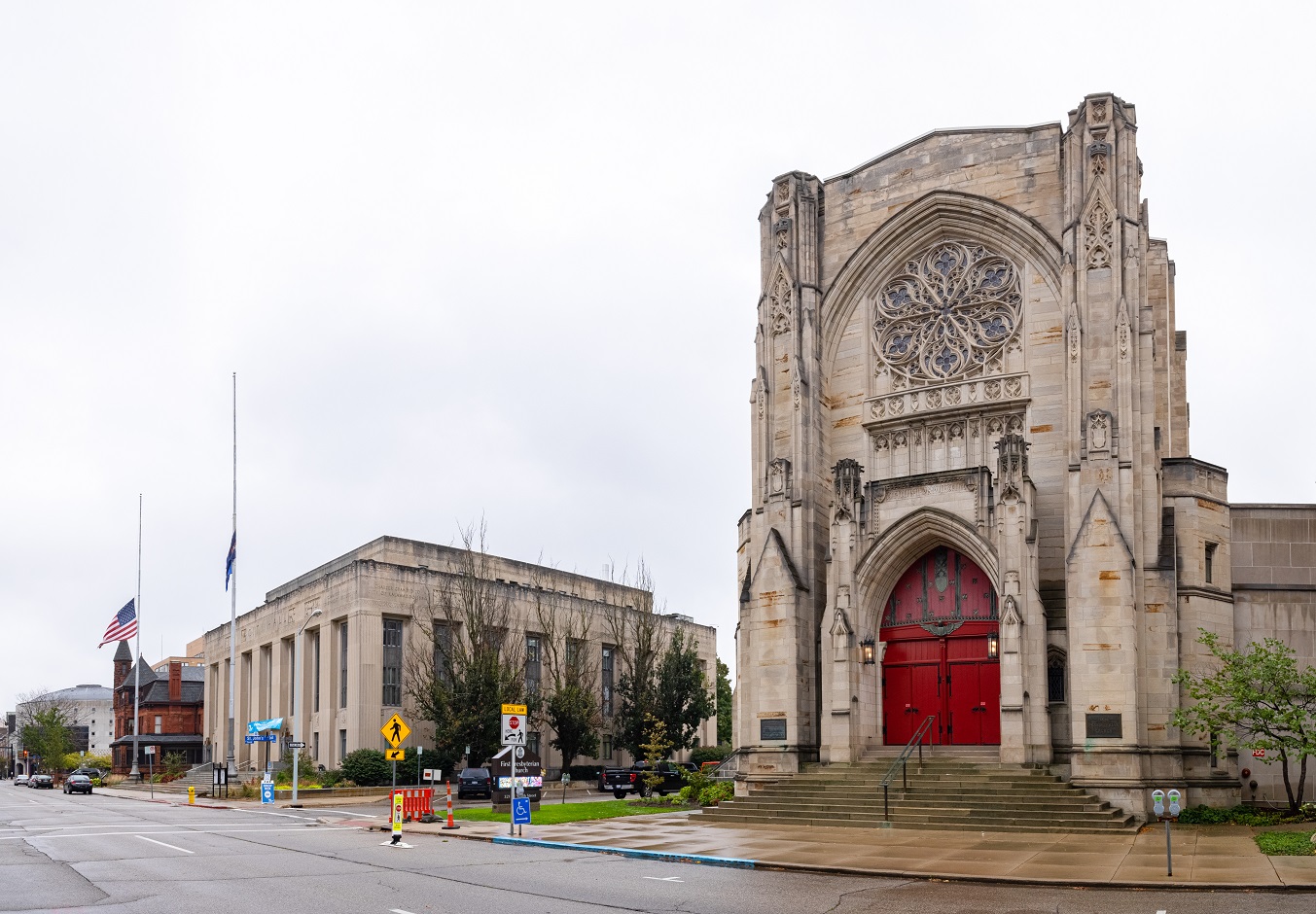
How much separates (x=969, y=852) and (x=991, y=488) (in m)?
10.4

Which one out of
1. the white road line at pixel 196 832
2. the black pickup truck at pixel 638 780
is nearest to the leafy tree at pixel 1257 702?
the black pickup truck at pixel 638 780

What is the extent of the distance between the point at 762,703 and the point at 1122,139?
16.7 m

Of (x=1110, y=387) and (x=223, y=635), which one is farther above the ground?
(x=1110, y=387)

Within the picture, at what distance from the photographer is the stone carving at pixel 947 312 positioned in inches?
1254

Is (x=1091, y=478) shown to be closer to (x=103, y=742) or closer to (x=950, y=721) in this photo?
(x=950, y=721)

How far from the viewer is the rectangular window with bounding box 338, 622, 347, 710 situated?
195 feet

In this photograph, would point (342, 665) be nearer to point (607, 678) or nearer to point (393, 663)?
point (393, 663)

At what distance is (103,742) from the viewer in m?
180

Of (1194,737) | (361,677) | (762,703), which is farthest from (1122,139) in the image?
(361,677)

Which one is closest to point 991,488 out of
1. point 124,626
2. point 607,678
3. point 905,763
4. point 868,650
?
point 868,650

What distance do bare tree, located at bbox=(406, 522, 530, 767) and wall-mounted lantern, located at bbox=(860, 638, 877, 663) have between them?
2510cm

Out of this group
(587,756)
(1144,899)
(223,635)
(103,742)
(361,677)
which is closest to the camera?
(1144,899)

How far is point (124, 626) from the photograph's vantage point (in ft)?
241

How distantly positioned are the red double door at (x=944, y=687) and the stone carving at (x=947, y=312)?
7041mm
